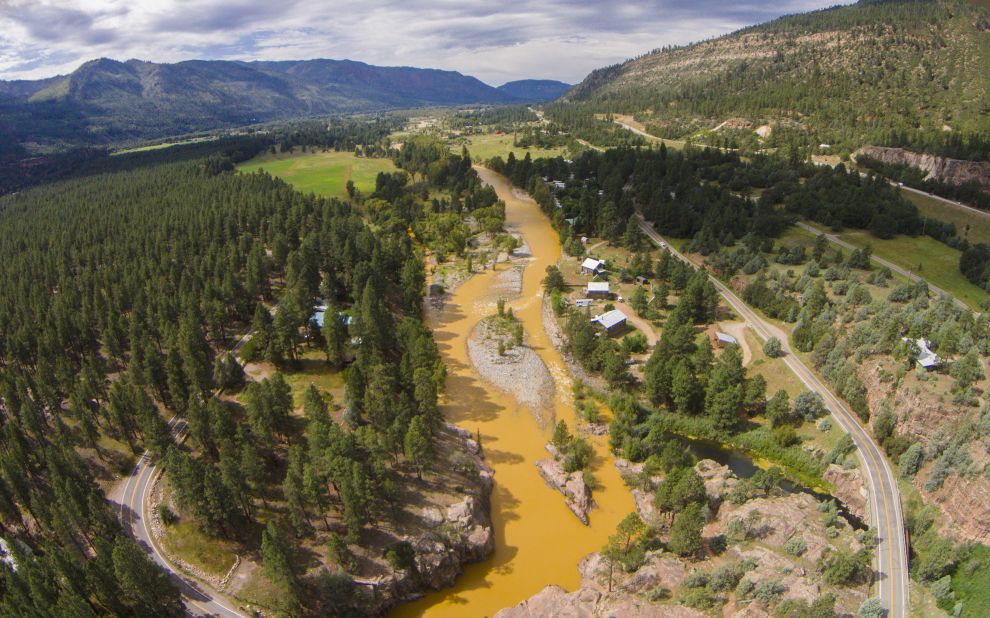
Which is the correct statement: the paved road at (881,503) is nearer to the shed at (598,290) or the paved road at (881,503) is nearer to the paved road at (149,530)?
the shed at (598,290)

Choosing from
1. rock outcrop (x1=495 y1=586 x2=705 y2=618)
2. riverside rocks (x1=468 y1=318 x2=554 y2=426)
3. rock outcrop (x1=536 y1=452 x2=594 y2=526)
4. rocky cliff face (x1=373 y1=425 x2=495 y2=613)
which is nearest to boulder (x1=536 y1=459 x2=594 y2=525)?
rock outcrop (x1=536 y1=452 x2=594 y2=526)

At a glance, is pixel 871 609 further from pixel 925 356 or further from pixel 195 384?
pixel 195 384

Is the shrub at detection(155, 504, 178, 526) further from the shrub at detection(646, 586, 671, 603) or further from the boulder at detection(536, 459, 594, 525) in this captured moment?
the shrub at detection(646, 586, 671, 603)

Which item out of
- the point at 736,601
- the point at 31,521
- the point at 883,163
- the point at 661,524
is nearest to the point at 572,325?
the point at 661,524

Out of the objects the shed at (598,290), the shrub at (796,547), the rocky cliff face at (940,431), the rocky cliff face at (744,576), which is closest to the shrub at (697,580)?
the rocky cliff face at (744,576)

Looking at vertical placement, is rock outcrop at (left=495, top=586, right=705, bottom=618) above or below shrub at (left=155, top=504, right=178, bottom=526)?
below

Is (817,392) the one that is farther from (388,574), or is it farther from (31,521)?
(31,521)
